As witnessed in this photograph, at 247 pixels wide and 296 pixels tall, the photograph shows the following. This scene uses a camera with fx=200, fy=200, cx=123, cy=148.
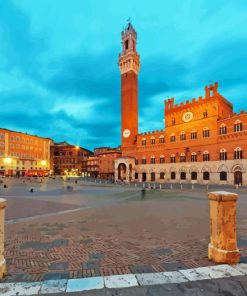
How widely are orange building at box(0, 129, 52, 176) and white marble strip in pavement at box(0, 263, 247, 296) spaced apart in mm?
70970

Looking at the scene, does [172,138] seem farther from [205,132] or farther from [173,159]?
[205,132]

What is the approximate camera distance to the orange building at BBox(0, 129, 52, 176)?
236 feet

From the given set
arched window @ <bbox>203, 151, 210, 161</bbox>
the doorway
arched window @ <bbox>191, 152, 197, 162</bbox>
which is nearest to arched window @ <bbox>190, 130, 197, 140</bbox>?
arched window @ <bbox>191, 152, 197, 162</bbox>

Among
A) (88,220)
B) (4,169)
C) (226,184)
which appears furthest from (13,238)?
(4,169)

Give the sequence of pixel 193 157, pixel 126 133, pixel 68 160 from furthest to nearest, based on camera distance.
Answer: pixel 68 160 < pixel 126 133 < pixel 193 157

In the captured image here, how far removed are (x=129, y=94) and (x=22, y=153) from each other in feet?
165

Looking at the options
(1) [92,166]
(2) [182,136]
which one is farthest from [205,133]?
(1) [92,166]

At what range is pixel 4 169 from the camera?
7238cm

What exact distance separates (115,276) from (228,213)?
3086 mm

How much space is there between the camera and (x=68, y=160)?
98.6 meters

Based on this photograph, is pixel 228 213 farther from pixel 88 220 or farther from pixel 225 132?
pixel 225 132

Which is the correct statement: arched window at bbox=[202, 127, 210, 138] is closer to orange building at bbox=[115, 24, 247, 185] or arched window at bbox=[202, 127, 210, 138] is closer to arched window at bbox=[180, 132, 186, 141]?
orange building at bbox=[115, 24, 247, 185]

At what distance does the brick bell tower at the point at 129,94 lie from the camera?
54156 mm

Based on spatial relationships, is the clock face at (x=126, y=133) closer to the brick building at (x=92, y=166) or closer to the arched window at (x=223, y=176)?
the arched window at (x=223, y=176)
